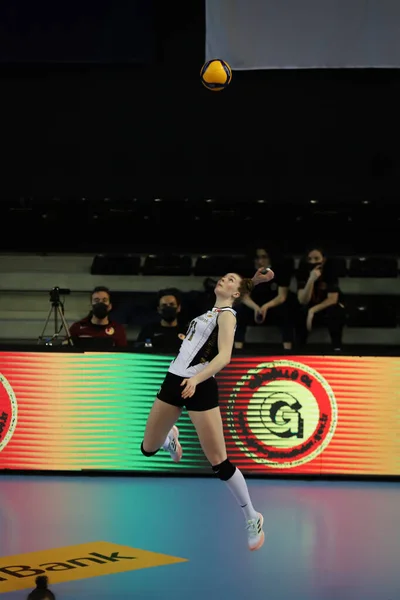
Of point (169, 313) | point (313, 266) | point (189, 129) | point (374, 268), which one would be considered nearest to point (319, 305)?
point (313, 266)

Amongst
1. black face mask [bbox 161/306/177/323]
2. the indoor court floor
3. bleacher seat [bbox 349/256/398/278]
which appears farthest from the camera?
bleacher seat [bbox 349/256/398/278]

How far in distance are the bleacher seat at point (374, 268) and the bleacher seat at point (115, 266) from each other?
3.42 m

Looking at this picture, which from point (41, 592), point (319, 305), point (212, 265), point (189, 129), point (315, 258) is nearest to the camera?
point (41, 592)

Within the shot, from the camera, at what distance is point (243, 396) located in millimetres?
8938

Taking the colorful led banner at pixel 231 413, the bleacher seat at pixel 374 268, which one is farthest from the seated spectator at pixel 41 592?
the bleacher seat at pixel 374 268

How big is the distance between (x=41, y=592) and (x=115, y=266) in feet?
27.4

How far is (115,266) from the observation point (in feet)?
43.2

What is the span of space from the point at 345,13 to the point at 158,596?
849 cm

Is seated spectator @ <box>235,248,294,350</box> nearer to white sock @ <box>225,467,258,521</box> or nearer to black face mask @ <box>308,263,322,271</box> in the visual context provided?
black face mask @ <box>308,263,322,271</box>

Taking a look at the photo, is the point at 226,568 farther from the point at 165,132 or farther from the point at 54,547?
the point at 165,132

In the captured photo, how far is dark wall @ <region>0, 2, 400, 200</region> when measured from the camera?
1390 cm

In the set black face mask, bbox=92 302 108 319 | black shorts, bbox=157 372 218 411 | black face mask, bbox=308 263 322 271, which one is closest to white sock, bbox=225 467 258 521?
black shorts, bbox=157 372 218 411

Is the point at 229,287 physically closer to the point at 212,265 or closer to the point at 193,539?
the point at 193,539

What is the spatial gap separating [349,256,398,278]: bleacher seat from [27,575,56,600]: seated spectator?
875 cm
